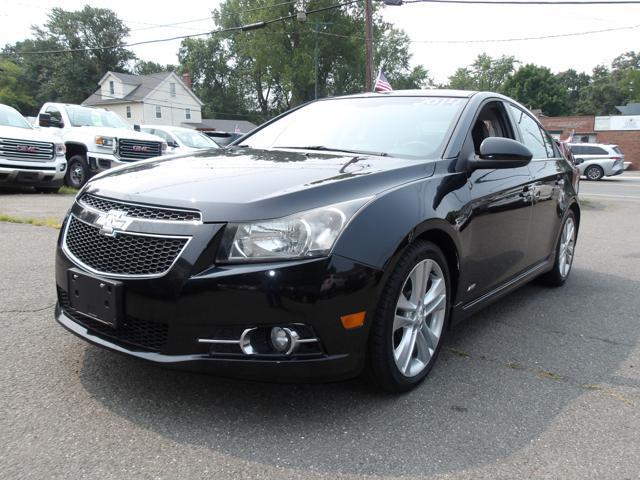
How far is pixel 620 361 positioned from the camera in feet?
10.8

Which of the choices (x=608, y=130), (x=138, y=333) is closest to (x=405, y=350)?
(x=138, y=333)

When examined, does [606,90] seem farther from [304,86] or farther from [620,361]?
[620,361]

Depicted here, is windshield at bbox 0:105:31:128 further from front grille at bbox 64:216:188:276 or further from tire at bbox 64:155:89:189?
front grille at bbox 64:216:188:276

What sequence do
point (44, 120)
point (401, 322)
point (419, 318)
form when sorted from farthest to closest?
point (44, 120) < point (419, 318) < point (401, 322)

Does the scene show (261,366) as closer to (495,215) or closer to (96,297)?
(96,297)

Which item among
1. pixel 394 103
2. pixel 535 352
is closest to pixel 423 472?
pixel 535 352

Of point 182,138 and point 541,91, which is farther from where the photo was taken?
point 541,91

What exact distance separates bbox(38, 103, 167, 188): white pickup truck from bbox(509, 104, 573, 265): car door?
9218 mm

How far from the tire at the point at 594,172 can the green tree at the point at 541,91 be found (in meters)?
53.3

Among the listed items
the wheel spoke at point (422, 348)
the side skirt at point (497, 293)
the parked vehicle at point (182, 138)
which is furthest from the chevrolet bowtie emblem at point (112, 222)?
the parked vehicle at point (182, 138)

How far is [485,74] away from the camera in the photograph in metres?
84.4

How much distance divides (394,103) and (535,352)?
6.27 ft

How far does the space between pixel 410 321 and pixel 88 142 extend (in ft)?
35.4

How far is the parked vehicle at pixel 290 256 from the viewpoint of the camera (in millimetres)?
2209
